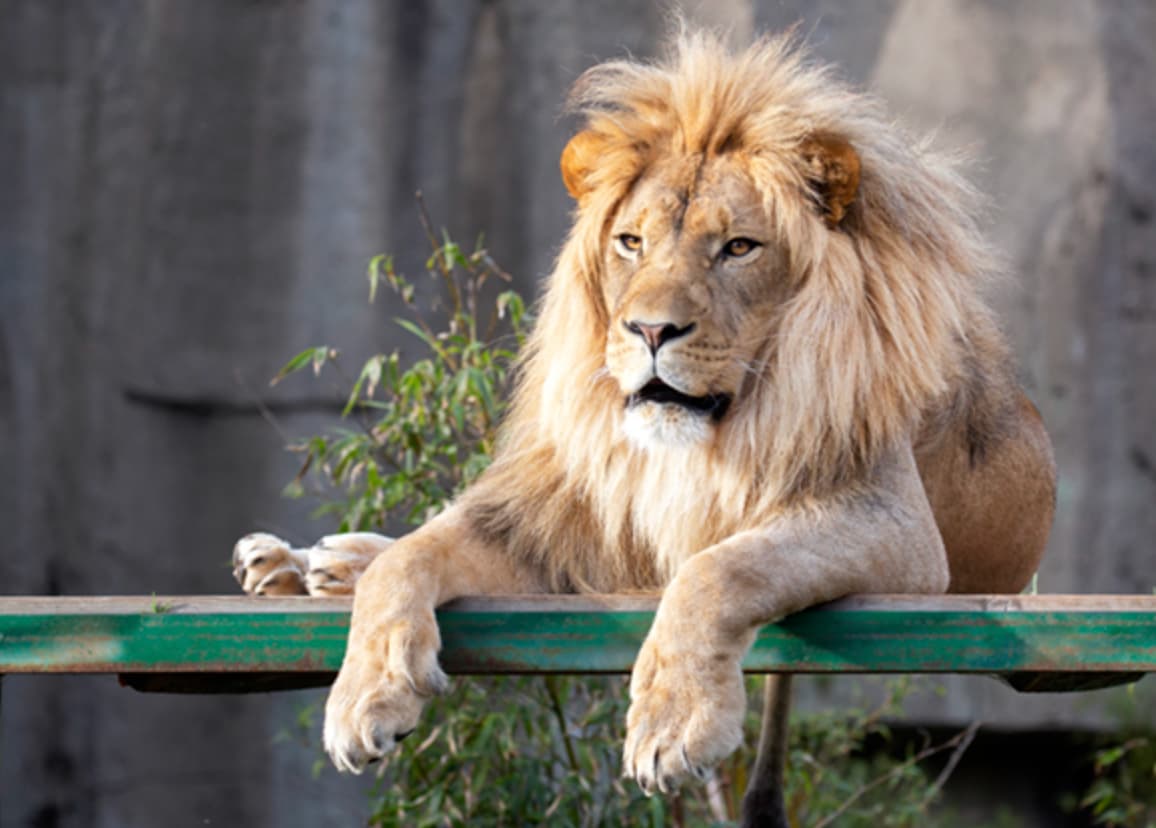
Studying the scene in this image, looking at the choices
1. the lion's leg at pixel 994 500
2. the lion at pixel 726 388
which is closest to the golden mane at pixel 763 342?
the lion at pixel 726 388

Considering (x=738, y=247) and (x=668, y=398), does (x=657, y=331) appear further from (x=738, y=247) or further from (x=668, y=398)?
(x=738, y=247)

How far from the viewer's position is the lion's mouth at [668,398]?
8.36ft

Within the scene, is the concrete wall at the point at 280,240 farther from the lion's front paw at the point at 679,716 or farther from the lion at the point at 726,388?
the lion's front paw at the point at 679,716

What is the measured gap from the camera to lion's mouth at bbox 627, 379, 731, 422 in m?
2.55

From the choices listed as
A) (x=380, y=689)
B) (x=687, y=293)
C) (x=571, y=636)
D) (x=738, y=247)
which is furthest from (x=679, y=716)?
(x=738, y=247)

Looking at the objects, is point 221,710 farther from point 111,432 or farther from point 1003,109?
point 1003,109

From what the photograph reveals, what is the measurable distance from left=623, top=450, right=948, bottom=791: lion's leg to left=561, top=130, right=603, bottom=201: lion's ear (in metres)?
0.71

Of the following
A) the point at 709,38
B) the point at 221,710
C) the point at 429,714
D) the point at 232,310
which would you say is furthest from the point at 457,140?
the point at 709,38

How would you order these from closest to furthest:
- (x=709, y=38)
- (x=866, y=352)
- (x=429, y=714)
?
1. (x=866, y=352)
2. (x=709, y=38)
3. (x=429, y=714)

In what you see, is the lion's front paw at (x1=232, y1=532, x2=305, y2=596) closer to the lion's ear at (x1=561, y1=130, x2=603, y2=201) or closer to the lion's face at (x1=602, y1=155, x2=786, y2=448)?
the lion's face at (x1=602, y1=155, x2=786, y2=448)

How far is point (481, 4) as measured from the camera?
6.68 meters

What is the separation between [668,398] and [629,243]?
322 mm

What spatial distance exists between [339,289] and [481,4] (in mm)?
1251

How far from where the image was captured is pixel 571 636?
7.52 ft
